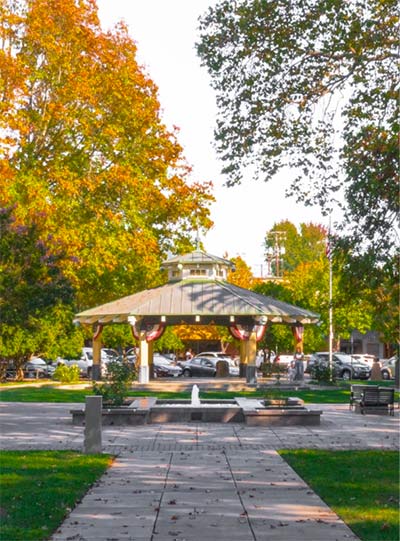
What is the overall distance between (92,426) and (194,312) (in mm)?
22779

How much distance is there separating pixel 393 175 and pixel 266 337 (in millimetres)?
36963

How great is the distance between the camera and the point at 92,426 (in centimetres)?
1656

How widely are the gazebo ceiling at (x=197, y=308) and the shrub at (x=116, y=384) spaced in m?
14.6

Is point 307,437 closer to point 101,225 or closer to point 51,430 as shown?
point 51,430

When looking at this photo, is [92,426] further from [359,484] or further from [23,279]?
[359,484]

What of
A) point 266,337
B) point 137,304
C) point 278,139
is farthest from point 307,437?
point 266,337

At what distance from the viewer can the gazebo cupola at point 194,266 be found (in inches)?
1722

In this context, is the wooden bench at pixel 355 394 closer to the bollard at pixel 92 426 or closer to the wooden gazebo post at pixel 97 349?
the bollard at pixel 92 426

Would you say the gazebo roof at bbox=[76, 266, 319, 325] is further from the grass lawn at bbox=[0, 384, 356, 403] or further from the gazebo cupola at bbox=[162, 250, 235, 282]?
the grass lawn at bbox=[0, 384, 356, 403]

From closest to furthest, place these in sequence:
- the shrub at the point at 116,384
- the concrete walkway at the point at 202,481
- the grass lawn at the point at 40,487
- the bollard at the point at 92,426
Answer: the concrete walkway at the point at 202,481, the grass lawn at the point at 40,487, the bollard at the point at 92,426, the shrub at the point at 116,384

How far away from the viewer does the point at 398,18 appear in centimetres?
1922

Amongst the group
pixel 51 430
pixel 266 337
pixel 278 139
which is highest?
pixel 278 139

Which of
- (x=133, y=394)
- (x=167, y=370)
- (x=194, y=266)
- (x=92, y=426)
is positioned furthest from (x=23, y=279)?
(x=167, y=370)

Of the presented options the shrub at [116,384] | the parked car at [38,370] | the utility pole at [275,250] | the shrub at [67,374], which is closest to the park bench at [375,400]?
the shrub at [116,384]
